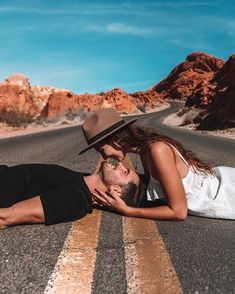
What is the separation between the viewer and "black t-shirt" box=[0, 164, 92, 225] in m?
3.81

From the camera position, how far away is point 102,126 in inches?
156

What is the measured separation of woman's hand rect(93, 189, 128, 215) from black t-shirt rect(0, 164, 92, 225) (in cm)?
9

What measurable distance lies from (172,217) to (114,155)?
0.69 metres

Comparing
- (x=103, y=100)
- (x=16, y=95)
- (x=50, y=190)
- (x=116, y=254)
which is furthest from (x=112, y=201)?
(x=103, y=100)

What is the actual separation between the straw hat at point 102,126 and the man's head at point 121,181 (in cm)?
28

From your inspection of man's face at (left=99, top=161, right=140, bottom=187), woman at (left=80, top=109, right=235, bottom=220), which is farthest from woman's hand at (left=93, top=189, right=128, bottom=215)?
man's face at (left=99, top=161, right=140, bottom=187)

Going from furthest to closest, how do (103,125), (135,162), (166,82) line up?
1. (166,82)
2. (135,162)
3. (103,125)

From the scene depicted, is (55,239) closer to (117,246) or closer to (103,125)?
(117,246)

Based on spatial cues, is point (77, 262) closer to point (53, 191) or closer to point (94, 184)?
point (53, 191)

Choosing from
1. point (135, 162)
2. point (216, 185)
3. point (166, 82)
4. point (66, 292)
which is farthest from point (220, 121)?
point (166, 82)

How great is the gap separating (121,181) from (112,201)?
18cm

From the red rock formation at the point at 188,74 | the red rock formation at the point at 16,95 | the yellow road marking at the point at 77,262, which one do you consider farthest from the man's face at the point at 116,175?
the red rock formation at the point at 188,74

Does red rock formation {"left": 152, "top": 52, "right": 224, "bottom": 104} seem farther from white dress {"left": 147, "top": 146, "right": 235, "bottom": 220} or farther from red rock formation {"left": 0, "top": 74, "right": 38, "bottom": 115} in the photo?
white dress {"left": 147, "top": 146, "right": 235, "bottom": 220}

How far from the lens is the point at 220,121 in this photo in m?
30.6
